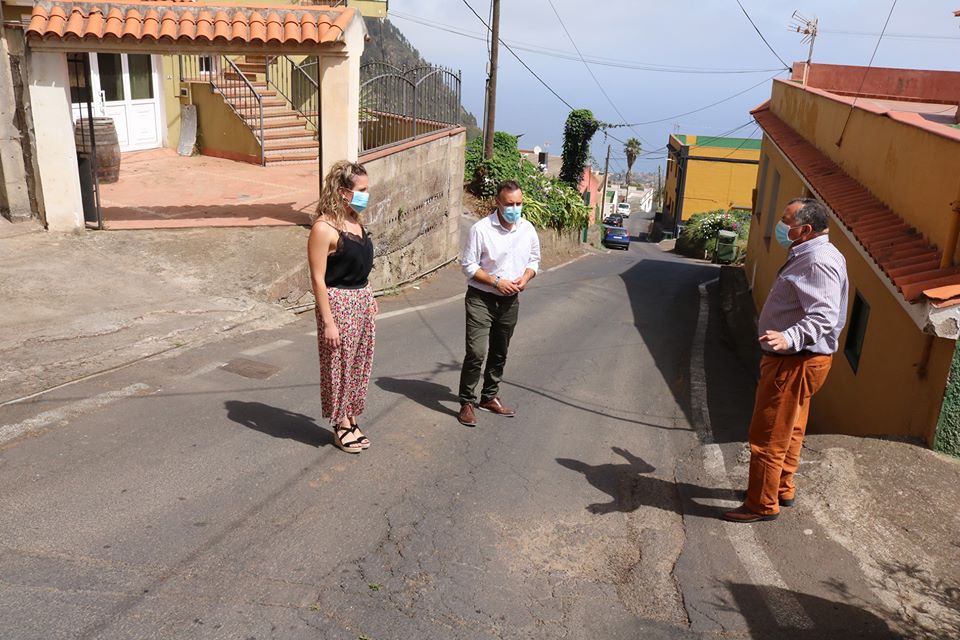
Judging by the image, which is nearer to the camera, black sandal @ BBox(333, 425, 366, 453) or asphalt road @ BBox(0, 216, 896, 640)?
asphalt road @ BBox(0, 216, 896, 640)

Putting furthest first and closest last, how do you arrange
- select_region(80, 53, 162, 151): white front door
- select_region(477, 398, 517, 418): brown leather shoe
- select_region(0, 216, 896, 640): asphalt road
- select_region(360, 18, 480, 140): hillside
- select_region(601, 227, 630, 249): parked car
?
select_region(360, 18, 480, 140): hillside, select_region(601, 227, 630, 249): parked car, select_region(80, 53, 162, 151): white front door, select_region(477, 398, 517, 418): brown leather shoe, select_region(0, 216, 896, 640): asphalt road

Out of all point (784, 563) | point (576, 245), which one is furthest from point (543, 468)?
point (576, 245)

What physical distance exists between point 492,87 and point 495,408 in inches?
839

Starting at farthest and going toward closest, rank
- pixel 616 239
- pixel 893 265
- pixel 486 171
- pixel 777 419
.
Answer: pixel 616 239
pixel 486 171
pixel 893 265
pixel 777 419

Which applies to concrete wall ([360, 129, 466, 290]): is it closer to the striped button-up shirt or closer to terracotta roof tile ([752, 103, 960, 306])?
terracotta roof tile ([752, 103, 960, 306])

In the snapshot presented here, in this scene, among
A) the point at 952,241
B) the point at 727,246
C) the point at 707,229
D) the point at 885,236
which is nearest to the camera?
the point at 952,241

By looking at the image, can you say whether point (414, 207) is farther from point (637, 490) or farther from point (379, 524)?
point (379, 524)

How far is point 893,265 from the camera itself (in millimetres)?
6012

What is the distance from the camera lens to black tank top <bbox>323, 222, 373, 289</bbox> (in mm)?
4898

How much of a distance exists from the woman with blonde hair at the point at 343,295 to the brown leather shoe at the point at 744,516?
2.40 m

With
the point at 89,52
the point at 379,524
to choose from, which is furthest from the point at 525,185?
the point at 379,524

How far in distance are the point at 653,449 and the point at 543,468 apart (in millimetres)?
1187

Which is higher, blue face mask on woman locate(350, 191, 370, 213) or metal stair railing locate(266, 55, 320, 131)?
metal stair railing locate(266, 55, 320, 131)

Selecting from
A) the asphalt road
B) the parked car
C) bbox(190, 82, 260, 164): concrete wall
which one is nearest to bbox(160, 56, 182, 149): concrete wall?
bbox(190, 82, 260, 164): concrete wall
